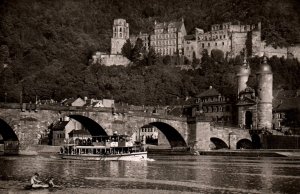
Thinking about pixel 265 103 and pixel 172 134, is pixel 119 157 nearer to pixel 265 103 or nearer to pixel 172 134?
pixel 172 134

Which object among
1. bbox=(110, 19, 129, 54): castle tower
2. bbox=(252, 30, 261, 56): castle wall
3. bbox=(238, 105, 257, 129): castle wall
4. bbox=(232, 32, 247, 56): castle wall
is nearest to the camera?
bbox=(238, 105, 257, 129): castle wall

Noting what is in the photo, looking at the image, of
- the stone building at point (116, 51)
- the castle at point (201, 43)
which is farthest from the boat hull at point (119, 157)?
the stone building at point (116, 51)

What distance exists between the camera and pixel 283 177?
48469 millimetres

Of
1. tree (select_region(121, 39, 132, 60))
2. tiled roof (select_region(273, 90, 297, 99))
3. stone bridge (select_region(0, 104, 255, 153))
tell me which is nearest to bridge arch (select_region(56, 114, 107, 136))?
→ stone bridge (select_region(0, 104, 255, 153))

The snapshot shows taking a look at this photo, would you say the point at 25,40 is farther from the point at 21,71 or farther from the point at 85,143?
the point at 85,143

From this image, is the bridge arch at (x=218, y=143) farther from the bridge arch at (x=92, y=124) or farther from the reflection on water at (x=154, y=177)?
the reflection on water at (x=154, y=177)

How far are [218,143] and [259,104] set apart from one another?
30.7 ft

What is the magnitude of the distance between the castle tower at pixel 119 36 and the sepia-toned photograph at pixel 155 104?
374 millimetres

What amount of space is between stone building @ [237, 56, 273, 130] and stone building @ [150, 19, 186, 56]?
65115 millimetres

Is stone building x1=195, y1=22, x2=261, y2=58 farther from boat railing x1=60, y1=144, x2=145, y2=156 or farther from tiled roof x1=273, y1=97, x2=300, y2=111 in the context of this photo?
boat railing x1=60, y1=144, x2=145, y2=156

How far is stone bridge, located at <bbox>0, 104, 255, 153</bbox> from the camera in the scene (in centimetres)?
7144

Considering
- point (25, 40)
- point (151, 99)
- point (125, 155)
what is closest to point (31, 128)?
point (125, 155)

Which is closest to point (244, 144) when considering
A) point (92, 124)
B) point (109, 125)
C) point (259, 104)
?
point (259, 104)

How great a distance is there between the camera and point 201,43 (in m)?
167
